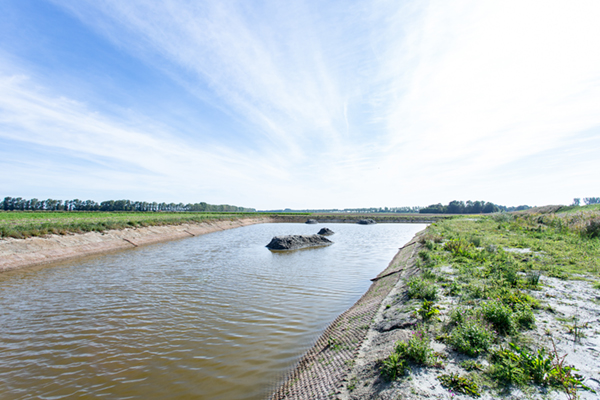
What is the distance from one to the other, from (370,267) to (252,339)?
11998mm

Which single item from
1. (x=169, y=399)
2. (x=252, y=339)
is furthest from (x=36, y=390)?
(x=252, y=339)

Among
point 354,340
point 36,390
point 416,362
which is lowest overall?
point 36,390

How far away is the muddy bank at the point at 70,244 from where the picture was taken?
17.2 meters

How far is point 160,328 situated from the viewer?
26.0 ft

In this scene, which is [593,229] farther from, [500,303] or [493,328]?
[493,328]

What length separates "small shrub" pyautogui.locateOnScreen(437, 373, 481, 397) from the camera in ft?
12.2

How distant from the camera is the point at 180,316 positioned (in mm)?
8844

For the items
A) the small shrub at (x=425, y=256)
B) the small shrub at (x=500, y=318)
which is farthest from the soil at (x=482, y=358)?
the small shrub at (x=425, y=256)

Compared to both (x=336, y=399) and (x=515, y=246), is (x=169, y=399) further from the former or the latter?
(x=515, y=246)

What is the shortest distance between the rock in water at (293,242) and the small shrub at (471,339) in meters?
20.2

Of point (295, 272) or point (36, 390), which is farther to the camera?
point (295, 272)

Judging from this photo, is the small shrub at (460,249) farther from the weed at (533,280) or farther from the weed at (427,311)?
the weed at (427,311)

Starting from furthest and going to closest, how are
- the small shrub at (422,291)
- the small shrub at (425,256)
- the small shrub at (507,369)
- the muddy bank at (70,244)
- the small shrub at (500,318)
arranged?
the muddy bank at (70,244) → the small shrub at (425,256) → the small shrub at (422,291) → the small shrub at (500,318) → the small shrub at (507,369)

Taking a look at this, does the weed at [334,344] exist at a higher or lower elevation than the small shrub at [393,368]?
lower
